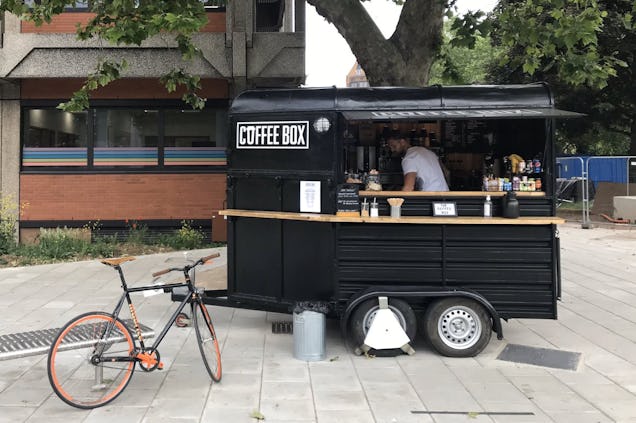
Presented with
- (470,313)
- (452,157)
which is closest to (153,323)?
(470,313)

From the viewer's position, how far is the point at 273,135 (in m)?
6.23

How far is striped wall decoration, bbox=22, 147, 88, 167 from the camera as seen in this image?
44.4 feet

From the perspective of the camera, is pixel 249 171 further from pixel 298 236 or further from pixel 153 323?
pixel 153 323

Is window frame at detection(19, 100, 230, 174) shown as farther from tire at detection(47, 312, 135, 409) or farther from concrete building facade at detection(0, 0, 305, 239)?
tire at detection(47, 312, 135, 409)

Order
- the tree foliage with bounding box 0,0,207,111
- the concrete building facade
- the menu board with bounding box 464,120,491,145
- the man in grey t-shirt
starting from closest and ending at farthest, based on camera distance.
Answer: the man in grey t-shirt → the tree foliage with bounding box 0,0,207,111 → the menu board with bounding box 464,120,491,145 → the concrete building facade

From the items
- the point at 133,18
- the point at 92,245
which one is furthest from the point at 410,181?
the point at 92,245

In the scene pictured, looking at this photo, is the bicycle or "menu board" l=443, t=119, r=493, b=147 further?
"menu board" l=443, t=119, r=493, b=147

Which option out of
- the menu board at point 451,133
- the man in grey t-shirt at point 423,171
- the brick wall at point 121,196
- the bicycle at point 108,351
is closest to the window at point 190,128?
the brick wall at point 121,196

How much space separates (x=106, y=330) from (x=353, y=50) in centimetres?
590

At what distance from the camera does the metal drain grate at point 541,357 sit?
568 centimetres

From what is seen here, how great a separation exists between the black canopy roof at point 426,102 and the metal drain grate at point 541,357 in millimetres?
2344

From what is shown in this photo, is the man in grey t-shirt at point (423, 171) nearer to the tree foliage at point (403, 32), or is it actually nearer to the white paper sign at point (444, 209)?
the white paper sign at point (444, 209)

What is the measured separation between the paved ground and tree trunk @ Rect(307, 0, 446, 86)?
3898 mm

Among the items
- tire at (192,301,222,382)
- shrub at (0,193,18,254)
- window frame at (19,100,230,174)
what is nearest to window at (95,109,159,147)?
window frame at (19,100,230,174)
